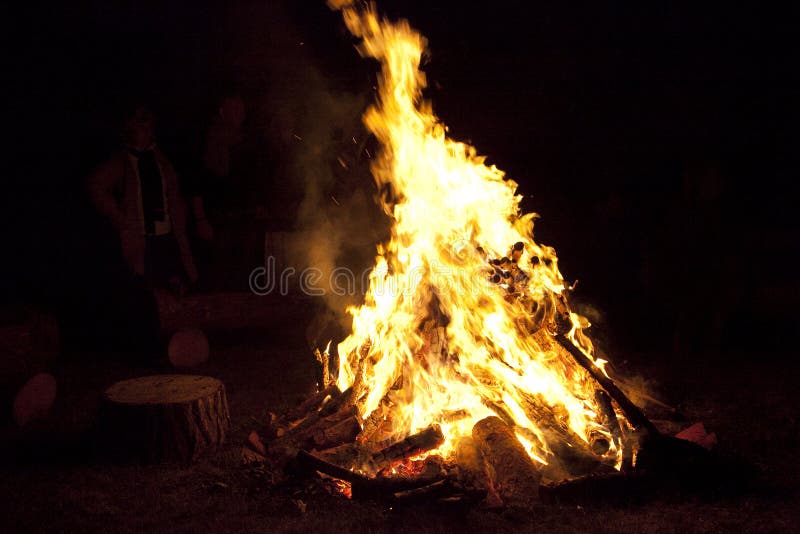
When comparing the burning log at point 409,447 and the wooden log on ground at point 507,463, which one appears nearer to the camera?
the wooden log on ground at point 507,463

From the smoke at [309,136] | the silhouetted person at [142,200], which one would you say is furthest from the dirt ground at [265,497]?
the smoke at [309,136]

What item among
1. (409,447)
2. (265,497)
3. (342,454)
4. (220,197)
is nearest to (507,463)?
(409,447)

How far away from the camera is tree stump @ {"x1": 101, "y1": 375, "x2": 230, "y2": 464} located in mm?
4547

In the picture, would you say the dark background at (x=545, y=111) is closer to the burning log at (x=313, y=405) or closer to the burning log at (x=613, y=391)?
the burning log at (x=613, y=391)

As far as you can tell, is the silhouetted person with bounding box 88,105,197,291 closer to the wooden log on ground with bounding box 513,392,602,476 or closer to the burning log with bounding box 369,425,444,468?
the burning log with bounding box 369,425,444,468

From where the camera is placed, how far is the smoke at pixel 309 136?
948 centimetres

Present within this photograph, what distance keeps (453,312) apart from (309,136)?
5.78m

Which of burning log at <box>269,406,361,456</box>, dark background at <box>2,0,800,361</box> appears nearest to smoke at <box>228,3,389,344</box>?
dark background at <box>2,0,800,361</box>

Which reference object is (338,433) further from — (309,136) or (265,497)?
(309,136)

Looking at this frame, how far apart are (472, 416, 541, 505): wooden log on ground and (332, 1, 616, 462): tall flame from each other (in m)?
0.23

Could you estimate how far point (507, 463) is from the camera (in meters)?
4.16

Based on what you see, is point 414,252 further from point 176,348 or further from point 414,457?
point 176,348

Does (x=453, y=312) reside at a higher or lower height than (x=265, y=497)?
higher

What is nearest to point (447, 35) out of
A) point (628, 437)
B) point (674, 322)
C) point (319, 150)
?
point (319, 150)
